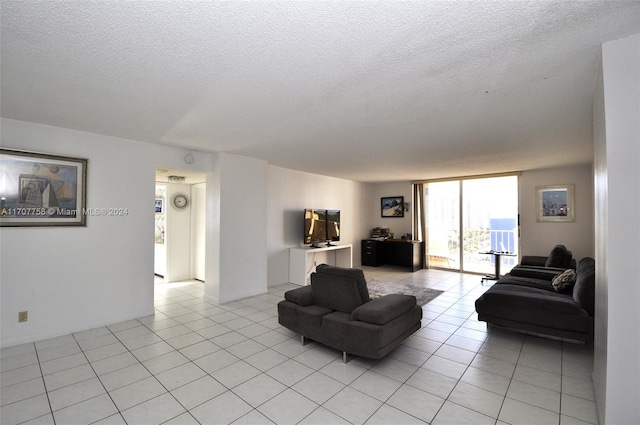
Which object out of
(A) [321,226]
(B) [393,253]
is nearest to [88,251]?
(A) [321,226]

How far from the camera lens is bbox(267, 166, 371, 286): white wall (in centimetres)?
604

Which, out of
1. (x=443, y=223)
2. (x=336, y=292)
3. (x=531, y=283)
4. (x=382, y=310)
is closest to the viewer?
(x=382, y=310)

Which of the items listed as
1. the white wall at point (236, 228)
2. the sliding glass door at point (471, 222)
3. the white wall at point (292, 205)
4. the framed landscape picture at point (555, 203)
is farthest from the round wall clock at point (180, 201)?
the framed landscape picture at point (555, 203)

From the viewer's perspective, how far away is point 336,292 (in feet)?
10.4

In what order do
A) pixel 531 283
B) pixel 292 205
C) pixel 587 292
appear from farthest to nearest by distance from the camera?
pixel 292 205, pixel 531 283, pixel 587 292

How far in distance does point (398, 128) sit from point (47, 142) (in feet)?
13.7

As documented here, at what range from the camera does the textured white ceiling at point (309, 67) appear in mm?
1509

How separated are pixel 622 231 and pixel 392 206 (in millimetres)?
7022

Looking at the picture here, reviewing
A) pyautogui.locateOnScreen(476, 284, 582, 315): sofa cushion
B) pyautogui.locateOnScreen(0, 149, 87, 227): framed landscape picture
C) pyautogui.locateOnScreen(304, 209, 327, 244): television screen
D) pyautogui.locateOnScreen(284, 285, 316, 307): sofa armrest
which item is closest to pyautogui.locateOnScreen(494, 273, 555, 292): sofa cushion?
pyautogui.locateOnScreen(476, 284, 582, 315): sofa cushion

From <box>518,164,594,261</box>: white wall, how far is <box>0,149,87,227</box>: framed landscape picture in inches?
319

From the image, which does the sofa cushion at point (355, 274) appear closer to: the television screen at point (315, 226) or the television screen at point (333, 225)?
the television screen at point (315, 226)

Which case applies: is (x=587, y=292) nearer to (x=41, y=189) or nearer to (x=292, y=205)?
(x=292, y=205)

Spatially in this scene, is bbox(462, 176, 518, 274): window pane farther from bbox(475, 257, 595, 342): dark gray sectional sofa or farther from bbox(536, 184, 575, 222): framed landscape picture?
bbox(475, 257, 595, 342): dark gray sectional sofa

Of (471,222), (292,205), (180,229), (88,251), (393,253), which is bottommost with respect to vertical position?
(393,253)
